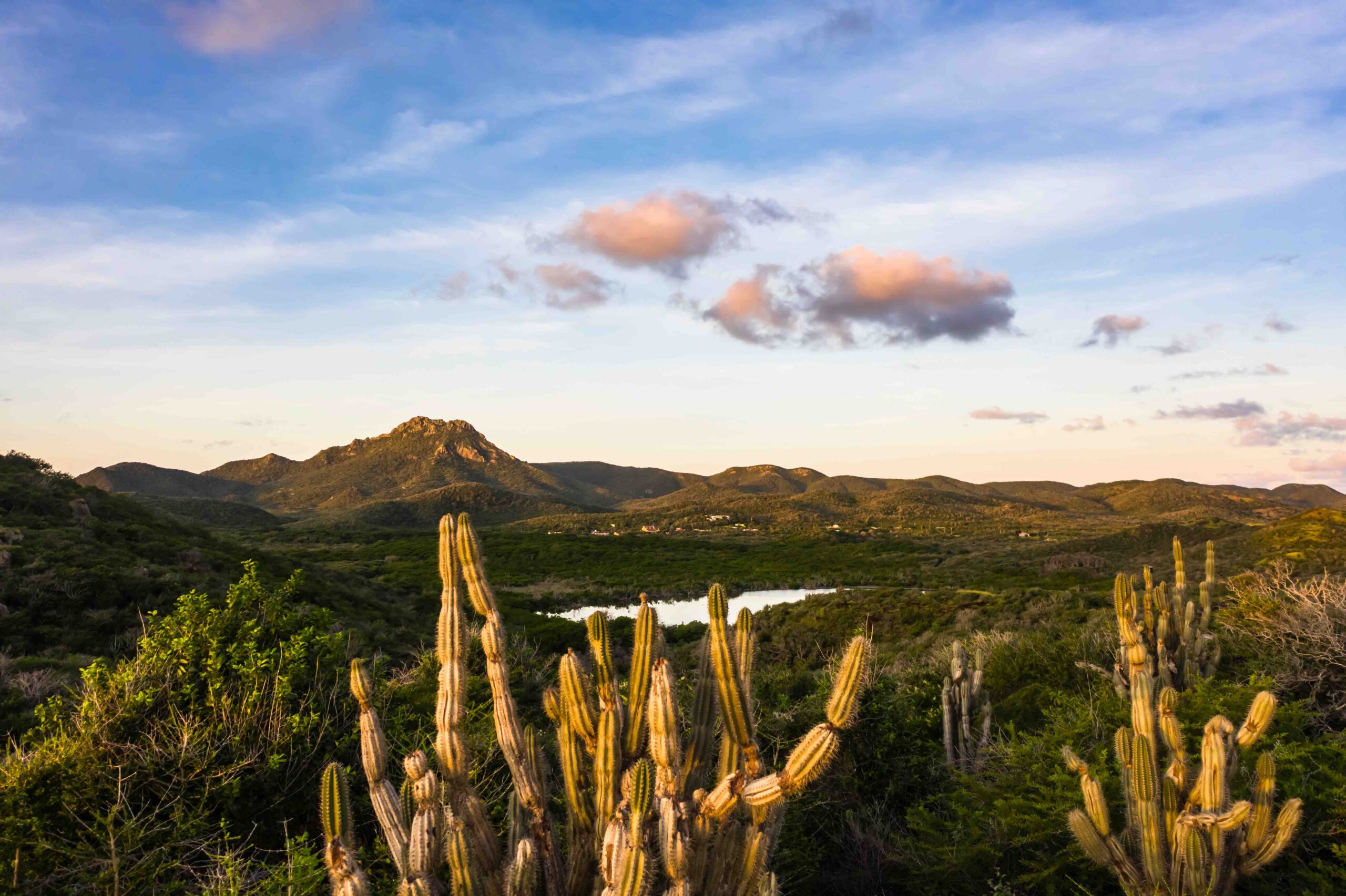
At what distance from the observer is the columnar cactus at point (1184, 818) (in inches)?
173

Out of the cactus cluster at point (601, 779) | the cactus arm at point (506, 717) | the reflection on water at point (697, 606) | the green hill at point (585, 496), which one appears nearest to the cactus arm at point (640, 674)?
the cactus cluster at point (601, 779)

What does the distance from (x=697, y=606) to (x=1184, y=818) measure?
122ft

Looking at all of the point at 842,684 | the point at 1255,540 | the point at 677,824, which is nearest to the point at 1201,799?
the point at 842,684

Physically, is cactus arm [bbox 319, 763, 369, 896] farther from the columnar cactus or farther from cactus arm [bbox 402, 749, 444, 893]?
the columnar cactus

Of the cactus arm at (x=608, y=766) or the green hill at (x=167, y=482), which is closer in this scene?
the cactus arm at (x=608, y=766)

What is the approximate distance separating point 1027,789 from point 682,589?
130 ft

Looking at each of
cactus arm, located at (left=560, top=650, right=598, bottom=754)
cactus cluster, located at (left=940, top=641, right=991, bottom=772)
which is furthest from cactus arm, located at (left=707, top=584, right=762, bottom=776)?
cactus cluster, located at (left=940, top=641, right=991, bottom=772)

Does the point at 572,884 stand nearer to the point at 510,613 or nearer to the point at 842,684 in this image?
the point at 842,684

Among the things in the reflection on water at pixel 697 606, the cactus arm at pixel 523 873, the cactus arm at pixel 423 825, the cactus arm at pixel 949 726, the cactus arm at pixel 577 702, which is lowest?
the reflection on water at pixel 697 606

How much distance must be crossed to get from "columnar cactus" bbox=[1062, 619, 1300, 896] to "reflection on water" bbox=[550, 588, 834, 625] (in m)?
27.3

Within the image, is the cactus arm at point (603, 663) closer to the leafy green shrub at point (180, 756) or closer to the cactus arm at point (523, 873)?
the cactus arm at point (523, 873)

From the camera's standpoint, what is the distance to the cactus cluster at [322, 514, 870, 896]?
3596 millimetres

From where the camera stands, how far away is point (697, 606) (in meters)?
41.1

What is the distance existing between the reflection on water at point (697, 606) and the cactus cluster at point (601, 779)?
2809 centimetres
